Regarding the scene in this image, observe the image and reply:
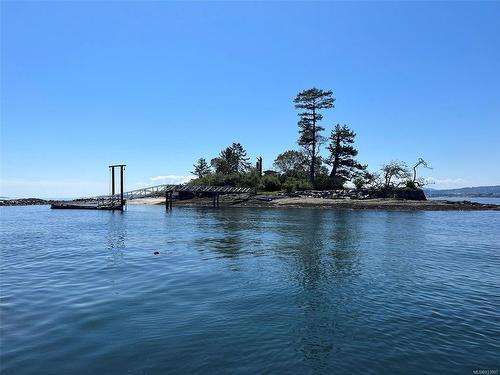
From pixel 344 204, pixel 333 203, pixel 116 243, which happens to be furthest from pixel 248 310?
pixel 344 204

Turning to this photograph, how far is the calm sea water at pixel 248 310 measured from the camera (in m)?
8.81

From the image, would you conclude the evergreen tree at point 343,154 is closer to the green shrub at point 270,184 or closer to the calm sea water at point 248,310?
the green shrub at point 270,184

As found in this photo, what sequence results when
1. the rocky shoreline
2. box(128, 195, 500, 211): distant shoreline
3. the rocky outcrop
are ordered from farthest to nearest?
the rocky outcrop < the rocky shoreline < box(128, 195, 500, 211): distant shoreline

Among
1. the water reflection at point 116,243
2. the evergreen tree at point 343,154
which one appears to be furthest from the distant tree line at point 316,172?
the water reflection at point 116,243

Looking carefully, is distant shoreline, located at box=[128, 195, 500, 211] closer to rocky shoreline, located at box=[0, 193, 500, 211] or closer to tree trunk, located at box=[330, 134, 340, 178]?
rocky shoreline, located at box=[0, 193, 500, 211]

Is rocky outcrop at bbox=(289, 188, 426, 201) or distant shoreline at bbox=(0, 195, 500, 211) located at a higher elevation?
rocky outcrop at bbox=(289, 188, 426, 201)

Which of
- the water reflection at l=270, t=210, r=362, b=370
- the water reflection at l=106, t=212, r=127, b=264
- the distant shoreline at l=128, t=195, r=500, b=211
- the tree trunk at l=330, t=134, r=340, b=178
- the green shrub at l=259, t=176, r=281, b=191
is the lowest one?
the water reflection at l=270, t=210, r=362, b=370

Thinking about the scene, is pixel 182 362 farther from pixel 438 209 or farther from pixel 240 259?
pixel 438 209

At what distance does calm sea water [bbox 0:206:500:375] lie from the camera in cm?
881

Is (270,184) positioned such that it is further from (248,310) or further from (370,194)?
(248,310)

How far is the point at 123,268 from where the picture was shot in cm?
1923

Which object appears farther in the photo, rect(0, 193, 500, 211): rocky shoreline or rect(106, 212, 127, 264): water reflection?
rect(0, 193, 500, 211): rocky shoreline

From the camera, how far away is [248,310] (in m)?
12.3

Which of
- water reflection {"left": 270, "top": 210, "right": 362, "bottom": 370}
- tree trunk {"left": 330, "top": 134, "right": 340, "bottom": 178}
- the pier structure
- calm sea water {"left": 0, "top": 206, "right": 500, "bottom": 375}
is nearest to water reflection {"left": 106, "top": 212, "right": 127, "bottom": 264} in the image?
calm sea water {"left": 0, "top": 206, "right": 500, "bottom": 375}
